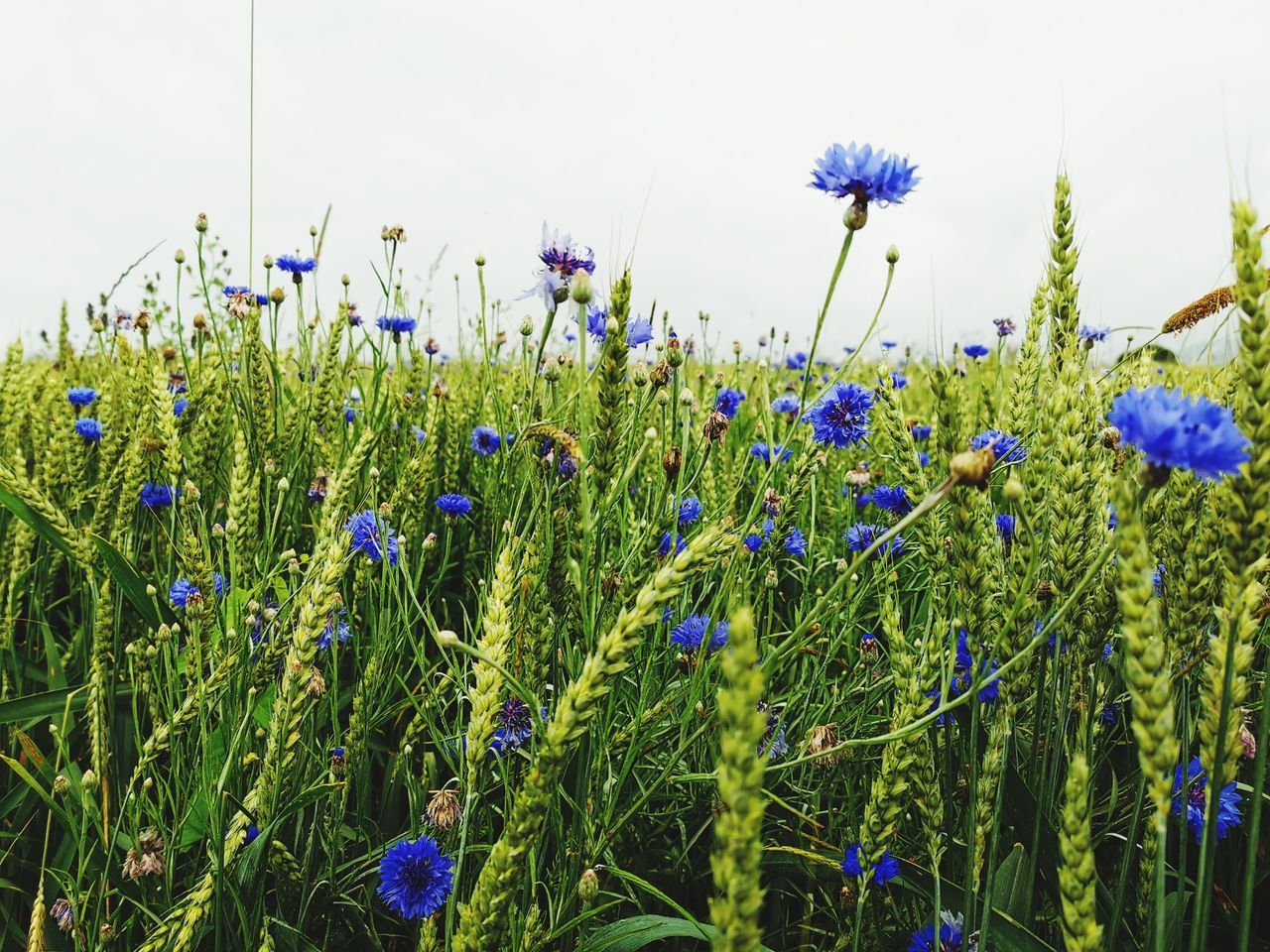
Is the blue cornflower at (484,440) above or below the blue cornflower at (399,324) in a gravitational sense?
below

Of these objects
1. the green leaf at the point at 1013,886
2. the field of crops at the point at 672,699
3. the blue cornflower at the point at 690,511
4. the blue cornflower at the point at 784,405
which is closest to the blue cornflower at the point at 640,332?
the field of crops at the point at 672,699

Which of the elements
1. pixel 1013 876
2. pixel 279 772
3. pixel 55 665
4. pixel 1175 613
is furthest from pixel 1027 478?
pixel 55 665

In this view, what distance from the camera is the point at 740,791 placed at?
557mm

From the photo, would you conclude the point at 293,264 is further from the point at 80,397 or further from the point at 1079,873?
the point at 1079,873

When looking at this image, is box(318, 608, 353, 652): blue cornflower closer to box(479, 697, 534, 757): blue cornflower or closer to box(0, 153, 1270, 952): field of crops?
box(0, 153, 1270, 952): field of crops

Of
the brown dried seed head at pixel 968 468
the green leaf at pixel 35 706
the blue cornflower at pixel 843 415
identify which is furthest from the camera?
the blue cornflower at pixel 843 415

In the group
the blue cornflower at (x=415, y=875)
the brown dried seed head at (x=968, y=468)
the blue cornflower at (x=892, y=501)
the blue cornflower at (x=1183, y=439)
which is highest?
the blue cornflower at (x=1183, y=439)

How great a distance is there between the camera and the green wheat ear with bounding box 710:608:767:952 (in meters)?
0.55

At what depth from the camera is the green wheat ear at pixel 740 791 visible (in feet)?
1.79

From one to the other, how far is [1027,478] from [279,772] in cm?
118

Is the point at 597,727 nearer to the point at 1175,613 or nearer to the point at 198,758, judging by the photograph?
the point at 198,758

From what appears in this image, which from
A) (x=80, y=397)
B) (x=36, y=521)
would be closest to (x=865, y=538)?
(x=36, y=521)

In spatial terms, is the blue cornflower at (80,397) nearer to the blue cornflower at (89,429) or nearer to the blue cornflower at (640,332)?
the blue cornflower at (89,429)

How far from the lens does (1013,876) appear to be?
1.22m
